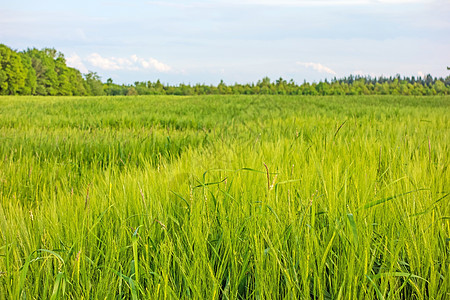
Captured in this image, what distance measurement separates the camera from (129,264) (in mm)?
968

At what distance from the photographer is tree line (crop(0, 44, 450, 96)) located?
40.3m

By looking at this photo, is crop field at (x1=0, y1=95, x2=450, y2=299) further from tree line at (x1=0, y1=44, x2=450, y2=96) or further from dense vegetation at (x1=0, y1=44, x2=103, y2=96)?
dense vegetation at (x1=0, y1=44, x2=103, y2=96)

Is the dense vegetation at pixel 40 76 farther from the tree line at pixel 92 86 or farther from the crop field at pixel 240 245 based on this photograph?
the crop field at pixel 240 245

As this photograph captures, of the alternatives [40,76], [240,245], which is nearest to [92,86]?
[40,76]

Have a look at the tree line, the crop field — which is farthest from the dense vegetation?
the crop field

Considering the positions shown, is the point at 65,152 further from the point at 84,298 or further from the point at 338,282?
the point at 338,282

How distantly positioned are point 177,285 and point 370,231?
24.0 inches

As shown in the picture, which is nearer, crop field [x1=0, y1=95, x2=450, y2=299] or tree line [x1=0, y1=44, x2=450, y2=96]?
crop field [x1=0, y1=95, x2=450, y2=299]

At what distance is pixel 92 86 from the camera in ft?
230

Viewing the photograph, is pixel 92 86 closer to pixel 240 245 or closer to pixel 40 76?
pixel 40 76

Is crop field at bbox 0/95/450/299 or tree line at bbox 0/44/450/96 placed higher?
tree line at bbox 0/44/450/96

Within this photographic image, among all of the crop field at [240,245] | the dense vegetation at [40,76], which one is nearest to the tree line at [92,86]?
the dense vegetation at [40,76]

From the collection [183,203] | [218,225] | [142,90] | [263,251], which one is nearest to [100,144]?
[183,203]

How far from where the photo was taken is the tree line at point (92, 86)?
40281 millimetres
